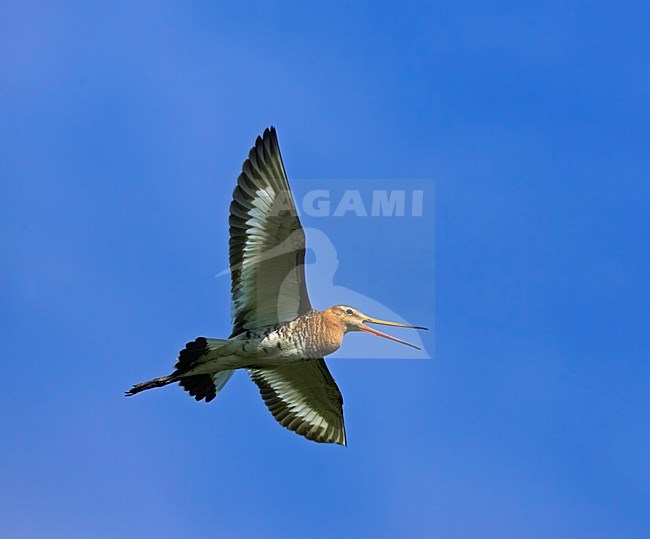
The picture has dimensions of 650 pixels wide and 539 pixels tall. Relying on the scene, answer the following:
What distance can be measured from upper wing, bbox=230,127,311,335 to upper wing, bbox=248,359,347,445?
5.72ft

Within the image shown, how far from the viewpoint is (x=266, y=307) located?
12.5 m

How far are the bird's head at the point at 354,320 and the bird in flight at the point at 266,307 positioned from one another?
1cm

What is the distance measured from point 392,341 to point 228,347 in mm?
2699

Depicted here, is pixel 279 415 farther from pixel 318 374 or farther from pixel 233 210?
pixel 233 210

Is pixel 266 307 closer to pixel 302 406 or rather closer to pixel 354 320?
pixel 354 320

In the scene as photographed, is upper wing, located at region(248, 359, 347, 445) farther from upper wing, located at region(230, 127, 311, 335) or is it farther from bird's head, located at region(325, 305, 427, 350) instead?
upper wing, located at region(230, 127, 311, 335)

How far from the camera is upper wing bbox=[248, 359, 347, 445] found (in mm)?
14047

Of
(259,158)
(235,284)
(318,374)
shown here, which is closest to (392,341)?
(318,374)

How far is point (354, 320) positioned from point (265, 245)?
1743 millimetres

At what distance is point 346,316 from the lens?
12922mm

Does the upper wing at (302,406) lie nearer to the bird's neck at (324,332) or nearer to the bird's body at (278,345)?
the bird's body at (278,345)

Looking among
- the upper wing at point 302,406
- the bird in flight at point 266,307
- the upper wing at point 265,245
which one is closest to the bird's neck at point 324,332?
the bird in flight at point 266,307

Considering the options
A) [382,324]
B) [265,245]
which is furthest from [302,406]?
[265,245]

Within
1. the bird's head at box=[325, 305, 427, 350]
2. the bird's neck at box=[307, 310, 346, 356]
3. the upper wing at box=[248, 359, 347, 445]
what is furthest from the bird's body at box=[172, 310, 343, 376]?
the upper wing at box=[248, 359, 347, 445]
